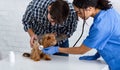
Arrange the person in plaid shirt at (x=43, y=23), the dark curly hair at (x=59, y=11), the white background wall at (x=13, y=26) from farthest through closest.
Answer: the white background wall at (x=13, y=26), the person in plaid shirt at (x=43, y=23), the dark curly hair at (x=59, y=11)

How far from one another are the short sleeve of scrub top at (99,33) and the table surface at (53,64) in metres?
0.18

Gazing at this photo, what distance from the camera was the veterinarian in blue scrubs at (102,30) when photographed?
1.36m

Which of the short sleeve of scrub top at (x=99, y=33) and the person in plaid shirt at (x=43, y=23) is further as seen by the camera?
the person in plaid shirt at (x=43, y=23)

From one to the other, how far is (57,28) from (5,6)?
1109 millimetres

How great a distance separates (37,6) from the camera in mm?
1804

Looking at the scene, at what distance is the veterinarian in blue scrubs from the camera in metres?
1.36

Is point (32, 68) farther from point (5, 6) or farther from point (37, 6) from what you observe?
point (5, 6)

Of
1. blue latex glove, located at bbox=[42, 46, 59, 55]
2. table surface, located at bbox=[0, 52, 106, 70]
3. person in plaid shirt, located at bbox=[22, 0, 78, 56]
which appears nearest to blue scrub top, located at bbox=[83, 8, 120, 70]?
table surface, located at bbox=[0, 52, 106, 70]

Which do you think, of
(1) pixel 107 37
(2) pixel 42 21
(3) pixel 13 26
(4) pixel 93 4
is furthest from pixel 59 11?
(3) pixel 13 26

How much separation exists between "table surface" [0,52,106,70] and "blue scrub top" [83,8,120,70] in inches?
4.0

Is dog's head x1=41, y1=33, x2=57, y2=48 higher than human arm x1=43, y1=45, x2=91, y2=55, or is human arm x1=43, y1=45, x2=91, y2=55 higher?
dog's head x1=41, y1=33, x2=57, y2=48

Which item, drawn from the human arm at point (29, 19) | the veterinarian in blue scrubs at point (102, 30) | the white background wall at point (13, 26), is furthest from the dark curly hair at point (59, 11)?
the white background wall at point (13, 26)

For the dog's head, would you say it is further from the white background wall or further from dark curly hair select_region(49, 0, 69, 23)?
the white background wall

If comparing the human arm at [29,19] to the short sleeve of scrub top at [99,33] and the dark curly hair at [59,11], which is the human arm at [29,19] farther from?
the short sleeve of scrub top at [99,33]
